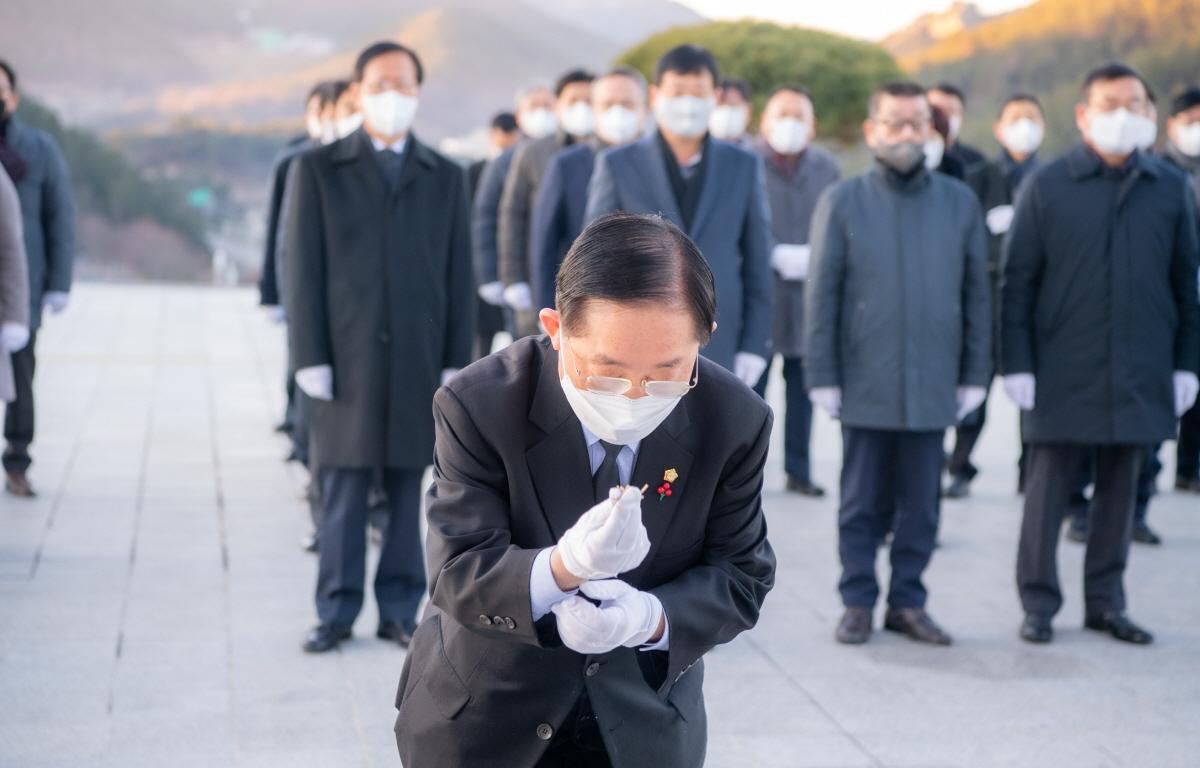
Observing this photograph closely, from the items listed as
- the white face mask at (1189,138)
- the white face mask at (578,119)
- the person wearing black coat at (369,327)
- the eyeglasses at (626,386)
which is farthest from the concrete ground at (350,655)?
the white face mask at (578,119)

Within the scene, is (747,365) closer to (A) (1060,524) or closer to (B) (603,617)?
(A) (1060,524)

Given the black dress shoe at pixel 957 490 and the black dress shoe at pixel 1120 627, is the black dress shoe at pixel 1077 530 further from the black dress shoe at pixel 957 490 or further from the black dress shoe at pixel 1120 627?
the black dress shoe at pixel 1120 627

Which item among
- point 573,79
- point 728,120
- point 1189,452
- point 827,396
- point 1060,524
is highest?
point 573,79

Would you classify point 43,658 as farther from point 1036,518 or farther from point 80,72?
point 80,72

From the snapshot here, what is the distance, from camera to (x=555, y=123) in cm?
1011

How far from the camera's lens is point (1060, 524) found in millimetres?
5398

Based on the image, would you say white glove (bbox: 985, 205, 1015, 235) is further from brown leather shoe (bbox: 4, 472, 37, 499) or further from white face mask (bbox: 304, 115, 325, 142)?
brown leather shoe (bbox: 4, 472, 37, 499)

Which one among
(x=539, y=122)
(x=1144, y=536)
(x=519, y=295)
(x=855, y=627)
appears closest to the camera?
(x=855, y=627)

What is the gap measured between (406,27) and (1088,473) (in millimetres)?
26963

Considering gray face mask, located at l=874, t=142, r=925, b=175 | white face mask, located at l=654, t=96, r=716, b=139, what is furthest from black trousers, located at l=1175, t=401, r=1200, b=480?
white face mask, located at l=654, t=96, r=716, b=139

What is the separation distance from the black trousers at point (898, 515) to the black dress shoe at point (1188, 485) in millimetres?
3534

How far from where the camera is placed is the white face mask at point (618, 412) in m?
2.22

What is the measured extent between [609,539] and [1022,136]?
7228 millimetres

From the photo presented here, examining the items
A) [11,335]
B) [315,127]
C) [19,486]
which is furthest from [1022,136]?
[19,486]
